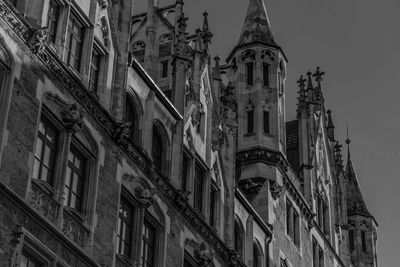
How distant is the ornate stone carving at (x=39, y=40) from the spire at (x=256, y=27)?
21.8 meters

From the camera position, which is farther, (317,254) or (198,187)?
(317,254)

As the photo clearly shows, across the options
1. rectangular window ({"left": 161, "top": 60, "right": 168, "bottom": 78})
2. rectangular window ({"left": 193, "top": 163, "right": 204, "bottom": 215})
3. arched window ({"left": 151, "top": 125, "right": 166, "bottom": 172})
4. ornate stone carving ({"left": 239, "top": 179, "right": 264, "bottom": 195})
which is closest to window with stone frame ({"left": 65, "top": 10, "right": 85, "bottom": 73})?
arched window ({"left": 151, "top": 125, "right": 166, "bottom": 172})

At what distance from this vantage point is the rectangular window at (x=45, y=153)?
80.0 feet

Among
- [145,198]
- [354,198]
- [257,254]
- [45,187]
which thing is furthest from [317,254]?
[45,187]

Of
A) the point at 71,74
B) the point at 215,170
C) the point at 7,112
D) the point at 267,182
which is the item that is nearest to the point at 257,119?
the point at 267,182

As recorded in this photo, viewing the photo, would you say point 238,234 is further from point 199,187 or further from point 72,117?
point 72,117

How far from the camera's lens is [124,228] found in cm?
2831

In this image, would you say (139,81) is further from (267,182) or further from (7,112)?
(267,182)

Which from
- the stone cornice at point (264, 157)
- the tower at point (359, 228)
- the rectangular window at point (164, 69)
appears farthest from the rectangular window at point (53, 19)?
the tower at point (359, 228)

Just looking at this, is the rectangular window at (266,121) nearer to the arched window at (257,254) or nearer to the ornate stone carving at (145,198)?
the arched window at (257,254)

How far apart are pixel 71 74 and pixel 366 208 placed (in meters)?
39.1

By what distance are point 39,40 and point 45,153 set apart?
2.88 meters

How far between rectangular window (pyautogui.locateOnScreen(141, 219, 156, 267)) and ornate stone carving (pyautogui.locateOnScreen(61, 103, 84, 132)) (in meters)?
4.74

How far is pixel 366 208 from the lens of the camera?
205ft
